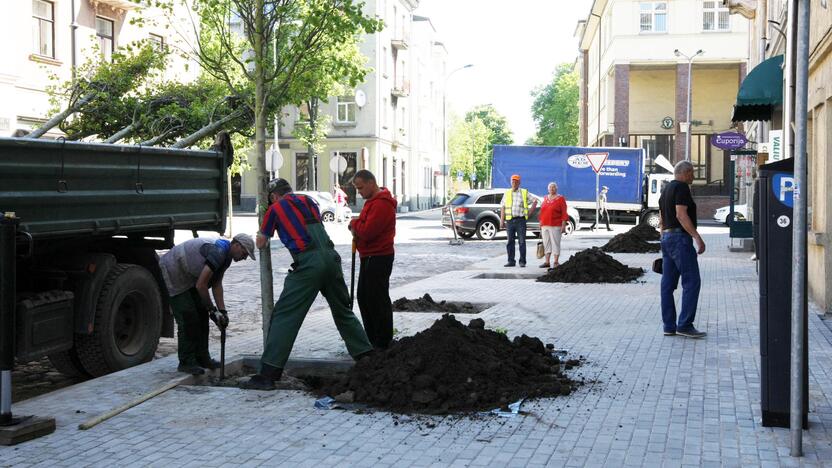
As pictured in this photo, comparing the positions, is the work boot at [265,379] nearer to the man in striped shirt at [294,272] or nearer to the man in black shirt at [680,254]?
the man in striped shirt at [294,272]

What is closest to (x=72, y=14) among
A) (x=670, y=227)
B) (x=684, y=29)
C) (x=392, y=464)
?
(x=670, y=227)

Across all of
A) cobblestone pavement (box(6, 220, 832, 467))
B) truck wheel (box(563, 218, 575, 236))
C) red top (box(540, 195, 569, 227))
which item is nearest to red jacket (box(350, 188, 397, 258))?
cobblestone pavement (box(6, 220, 832, 467))

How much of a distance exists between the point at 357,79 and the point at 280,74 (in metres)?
0.76

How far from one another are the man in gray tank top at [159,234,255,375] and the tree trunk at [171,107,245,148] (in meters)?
4.33

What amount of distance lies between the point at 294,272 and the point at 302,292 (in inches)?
7.4

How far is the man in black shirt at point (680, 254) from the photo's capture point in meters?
9.66

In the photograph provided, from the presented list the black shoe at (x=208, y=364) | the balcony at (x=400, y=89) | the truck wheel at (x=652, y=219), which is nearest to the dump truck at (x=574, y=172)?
the truck wheel at (x=652, y=219)

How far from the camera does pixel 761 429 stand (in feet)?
19.0

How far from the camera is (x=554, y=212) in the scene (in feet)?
61.0

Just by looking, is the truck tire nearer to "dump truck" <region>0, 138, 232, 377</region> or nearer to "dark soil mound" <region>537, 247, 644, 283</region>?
"dump truck" <region>0, 138, 232, 377</region>

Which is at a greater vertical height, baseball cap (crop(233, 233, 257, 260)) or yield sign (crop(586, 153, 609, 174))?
yield sign (crop(586, 153, 609, 174))

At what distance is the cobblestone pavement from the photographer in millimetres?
5266

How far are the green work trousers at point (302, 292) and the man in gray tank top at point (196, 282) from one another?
51cm

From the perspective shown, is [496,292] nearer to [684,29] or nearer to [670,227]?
[670,227]
